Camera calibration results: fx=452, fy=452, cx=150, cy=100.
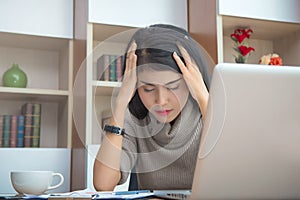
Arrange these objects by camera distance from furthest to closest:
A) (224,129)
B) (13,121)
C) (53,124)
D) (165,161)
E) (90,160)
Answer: (53,124) → (13,121) → (90,160) → (165,161) → (224,129)

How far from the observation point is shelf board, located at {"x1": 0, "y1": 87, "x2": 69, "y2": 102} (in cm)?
251

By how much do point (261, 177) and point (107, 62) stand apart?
1.53 feet

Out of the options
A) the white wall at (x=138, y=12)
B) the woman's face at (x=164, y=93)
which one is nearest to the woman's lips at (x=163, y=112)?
the woman's face at (x=164, y=93)

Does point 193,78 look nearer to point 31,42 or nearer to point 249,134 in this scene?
point 249,134

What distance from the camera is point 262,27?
2740mm

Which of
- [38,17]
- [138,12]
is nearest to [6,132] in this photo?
[38,17]

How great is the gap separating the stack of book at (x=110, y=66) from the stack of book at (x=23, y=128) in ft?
5.43

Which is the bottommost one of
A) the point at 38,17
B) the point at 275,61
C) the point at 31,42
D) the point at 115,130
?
the point at 115,130

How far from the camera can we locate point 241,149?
580mm

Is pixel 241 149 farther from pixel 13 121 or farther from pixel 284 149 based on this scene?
pixel 13 121

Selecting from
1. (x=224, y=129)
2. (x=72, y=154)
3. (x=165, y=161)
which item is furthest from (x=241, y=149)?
(x=72, y=154)

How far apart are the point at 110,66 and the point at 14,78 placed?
1769mm

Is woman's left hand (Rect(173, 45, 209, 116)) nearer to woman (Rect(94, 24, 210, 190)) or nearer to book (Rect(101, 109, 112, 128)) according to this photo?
woman (Rect(94, 24, 210, 190))

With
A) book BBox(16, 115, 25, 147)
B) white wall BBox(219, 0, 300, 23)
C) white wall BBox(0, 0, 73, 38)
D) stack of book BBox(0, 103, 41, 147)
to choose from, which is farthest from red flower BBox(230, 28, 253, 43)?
book BBox(16, 115, 25, 147)
